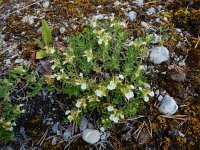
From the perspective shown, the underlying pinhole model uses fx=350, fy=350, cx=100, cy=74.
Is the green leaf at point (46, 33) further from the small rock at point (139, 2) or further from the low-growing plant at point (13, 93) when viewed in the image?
the small rock at point (139, 2)

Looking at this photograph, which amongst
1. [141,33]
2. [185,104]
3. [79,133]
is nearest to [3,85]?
[79,133]

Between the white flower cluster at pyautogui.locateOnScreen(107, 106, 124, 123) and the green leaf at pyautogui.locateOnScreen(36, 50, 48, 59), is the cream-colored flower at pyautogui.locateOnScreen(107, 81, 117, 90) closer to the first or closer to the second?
the white flower cluster at pyautogui.locateOnScreen(107, 106, 124, 123)

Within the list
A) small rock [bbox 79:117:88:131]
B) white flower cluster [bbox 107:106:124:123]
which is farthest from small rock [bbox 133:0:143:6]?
small rock [bbox 79:117:88:131]

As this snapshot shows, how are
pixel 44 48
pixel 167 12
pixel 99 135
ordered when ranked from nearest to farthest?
pixel 99 135, pixel 44 48, pixel 167 12

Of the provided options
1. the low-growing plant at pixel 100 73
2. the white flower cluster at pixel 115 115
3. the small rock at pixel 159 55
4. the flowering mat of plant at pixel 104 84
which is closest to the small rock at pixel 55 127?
the flowering mat of plant at pixel 104 84

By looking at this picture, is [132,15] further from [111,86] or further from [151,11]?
[111,86]

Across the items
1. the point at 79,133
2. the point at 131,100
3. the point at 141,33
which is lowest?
the point at 79,133

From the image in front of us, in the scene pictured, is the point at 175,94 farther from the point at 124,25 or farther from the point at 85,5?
the point at 85,5
